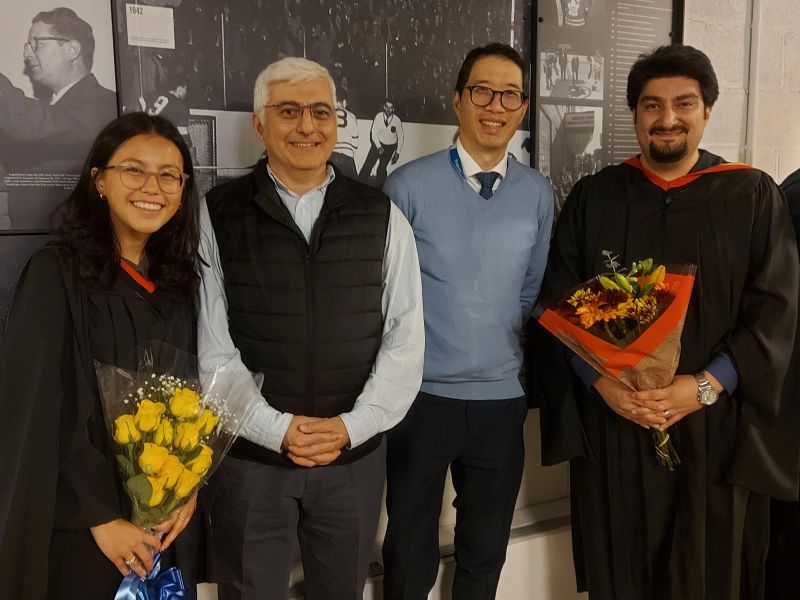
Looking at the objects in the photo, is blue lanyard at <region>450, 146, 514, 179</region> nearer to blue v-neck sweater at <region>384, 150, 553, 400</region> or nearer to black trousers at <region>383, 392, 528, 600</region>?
blue v-neck sweater at <region>384, 150, 553, 400</region>

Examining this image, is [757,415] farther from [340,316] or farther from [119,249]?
[119,249]

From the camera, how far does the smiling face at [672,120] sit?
1.87 meters

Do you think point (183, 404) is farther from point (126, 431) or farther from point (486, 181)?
point (486, 181)

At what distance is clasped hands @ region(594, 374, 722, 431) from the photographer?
1748 mm

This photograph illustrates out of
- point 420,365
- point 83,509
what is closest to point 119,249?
point 83,509

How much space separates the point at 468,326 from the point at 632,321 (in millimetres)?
448

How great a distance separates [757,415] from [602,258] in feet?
1.96

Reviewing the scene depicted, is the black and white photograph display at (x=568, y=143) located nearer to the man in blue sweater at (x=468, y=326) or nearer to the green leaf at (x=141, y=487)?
the man in blue sweater at (x=468, y=326)

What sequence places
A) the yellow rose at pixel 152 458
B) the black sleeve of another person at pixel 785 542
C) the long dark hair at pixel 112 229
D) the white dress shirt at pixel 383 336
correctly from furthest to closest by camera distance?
the black sleeve of another person at pixel 785 542, the white dress shirt at pixel 383 336, the long dark hair at pixel 112 229, the yellow rose at pixel 152 458

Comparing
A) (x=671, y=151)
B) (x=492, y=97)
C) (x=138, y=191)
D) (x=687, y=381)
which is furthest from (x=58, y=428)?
(x=671, y=151)

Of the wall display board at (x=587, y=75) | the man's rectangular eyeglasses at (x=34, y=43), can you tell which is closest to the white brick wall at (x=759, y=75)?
the wall display board at (x=587, y=75)

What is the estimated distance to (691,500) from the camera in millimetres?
1864

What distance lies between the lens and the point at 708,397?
1789mm

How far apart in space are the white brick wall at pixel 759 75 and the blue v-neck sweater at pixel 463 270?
132 cm
